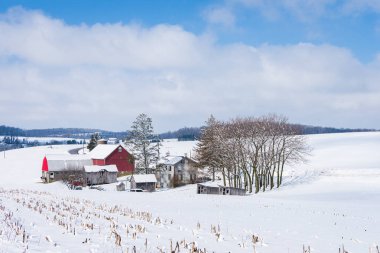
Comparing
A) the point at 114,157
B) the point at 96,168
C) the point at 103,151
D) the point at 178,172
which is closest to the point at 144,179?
the point at 178,172

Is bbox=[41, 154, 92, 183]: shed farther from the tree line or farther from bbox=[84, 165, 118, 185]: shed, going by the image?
the tree line

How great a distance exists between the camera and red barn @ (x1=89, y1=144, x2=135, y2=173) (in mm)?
96688

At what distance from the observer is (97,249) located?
8891 millimetres

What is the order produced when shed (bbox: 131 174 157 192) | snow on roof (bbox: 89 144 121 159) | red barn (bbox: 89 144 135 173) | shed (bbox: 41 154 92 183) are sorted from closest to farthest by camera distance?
shed (bbox: 131 174 157 192)
shed (bbox: 41 154 92 183)
red barn (bbox: 89 144 135 173)
snow on roof (bbox: 89 144 121 159)

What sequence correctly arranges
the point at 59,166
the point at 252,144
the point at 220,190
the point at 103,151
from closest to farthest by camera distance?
the point at 220,190, the point at 252,144, the point at 59,166, the point at 103,151

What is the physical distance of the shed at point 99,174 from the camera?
8412 cm

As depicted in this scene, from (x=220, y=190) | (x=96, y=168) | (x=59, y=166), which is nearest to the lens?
(x=220, y=190)

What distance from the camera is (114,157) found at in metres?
98.2

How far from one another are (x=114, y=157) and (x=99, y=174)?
13.0m

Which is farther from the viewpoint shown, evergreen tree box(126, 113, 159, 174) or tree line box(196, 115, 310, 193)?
evergreen tree box(126, 113, 159, 174)

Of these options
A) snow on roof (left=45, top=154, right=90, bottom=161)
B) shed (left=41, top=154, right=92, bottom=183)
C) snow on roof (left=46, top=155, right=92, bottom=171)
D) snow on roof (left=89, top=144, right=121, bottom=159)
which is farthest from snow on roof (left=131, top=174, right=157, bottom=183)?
snow on roof (left=45, top=154, right=90, bottom=161)

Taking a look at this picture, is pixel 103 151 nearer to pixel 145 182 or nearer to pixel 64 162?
pixel 64 162

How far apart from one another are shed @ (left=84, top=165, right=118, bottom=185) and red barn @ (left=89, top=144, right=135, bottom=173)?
9.32 metres

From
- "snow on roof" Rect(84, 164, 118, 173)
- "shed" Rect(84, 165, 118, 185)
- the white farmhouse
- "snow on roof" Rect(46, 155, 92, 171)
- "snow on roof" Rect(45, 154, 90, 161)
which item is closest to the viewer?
the white farmhouse
